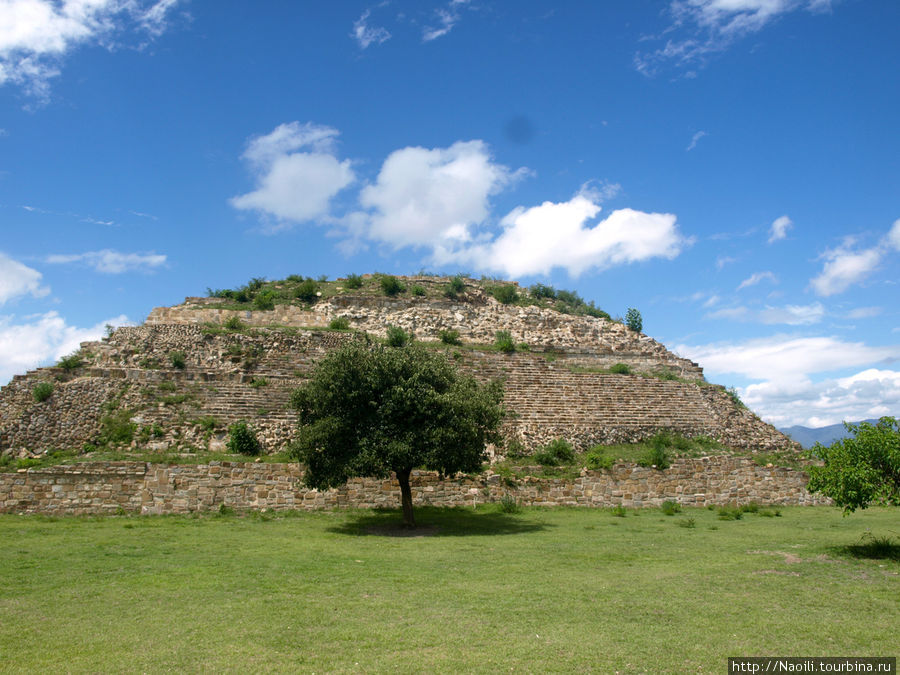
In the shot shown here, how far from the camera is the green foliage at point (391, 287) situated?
36844 mm

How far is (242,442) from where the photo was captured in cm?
2131

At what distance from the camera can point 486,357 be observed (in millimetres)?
29281

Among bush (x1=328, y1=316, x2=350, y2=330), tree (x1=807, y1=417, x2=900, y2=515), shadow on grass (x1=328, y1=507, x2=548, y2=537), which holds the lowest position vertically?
shadow on grass (x1=328, y1=507, x2=548, y2=537)

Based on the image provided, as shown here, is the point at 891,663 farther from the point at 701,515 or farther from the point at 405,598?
the point at 701,515

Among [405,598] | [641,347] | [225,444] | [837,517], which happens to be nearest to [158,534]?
[225,444]

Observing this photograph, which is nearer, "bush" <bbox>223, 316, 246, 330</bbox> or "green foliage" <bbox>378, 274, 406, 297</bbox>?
"bush" <bbox>223, 316, 246, 330</bbox>

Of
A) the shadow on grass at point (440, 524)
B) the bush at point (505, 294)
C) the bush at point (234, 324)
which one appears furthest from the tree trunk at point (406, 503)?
the bush at point (505, 294)

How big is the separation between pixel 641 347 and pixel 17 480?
2833 cm

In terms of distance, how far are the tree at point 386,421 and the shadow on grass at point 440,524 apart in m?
0.71

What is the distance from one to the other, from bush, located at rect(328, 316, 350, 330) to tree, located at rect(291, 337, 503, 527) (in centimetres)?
1520

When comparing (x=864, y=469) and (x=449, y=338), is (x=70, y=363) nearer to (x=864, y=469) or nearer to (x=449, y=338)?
(x=449, y=338)

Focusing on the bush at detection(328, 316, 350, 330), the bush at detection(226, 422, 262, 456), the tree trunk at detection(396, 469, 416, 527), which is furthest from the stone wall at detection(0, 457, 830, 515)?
the bush at detection(328, 316, 350, 330)

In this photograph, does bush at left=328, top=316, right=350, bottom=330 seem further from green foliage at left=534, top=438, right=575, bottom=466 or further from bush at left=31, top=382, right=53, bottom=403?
green foliage at left=534, top=438, right=575, bottom=466

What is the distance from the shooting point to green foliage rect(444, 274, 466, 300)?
37781 mm
